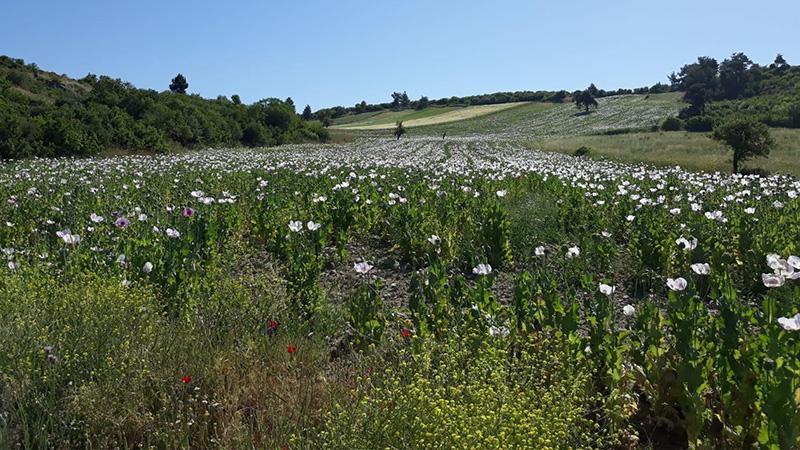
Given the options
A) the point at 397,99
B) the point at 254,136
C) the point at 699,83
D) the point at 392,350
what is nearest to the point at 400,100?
the point at 397,99

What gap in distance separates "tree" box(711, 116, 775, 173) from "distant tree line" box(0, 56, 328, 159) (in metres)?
27.8

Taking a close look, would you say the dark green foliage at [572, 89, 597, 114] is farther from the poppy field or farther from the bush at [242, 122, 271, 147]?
the poppy field

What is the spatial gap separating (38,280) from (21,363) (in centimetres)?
190

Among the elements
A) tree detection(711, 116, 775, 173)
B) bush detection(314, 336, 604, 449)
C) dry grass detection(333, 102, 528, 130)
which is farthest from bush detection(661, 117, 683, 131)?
bush detection(314, 336, 604, 449)

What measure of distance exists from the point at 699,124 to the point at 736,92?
34120 mm

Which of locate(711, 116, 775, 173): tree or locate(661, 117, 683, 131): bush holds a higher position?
locate(711, 116, 775, 173): tree

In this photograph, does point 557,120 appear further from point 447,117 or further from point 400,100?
point 400,100

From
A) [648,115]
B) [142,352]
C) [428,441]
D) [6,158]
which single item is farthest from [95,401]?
[648,115]

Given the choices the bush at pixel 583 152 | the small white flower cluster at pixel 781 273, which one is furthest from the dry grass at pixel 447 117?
the small white flower cluster at pixel 781 273

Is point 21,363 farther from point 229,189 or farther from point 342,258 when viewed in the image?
point 229,189

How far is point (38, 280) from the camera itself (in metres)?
5.16

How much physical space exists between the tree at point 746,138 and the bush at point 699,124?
106 feet

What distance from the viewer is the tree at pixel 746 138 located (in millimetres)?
26953

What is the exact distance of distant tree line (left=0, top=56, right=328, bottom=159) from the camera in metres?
26.9
